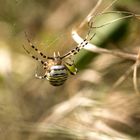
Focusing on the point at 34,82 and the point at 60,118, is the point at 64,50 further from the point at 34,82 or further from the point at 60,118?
the point at 34,82

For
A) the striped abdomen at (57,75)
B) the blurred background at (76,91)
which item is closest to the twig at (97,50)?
the blurred background at (76,91)

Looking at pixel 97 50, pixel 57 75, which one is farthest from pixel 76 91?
pixel 57 75

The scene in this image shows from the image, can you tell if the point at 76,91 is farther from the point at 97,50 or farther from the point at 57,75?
the point at 57,75

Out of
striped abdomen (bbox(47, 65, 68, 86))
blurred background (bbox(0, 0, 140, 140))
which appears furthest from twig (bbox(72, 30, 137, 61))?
striped abdomen (bbox(47, 65, 68, 86))

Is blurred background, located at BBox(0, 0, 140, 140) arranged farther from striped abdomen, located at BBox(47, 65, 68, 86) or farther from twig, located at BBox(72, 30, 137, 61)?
striped abdomen, located at BBox(47, 65, 68, 86)

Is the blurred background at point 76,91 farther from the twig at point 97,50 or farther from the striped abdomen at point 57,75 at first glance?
the striped abdomen at point 57,75

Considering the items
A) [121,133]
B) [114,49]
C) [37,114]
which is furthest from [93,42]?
[37,114]
